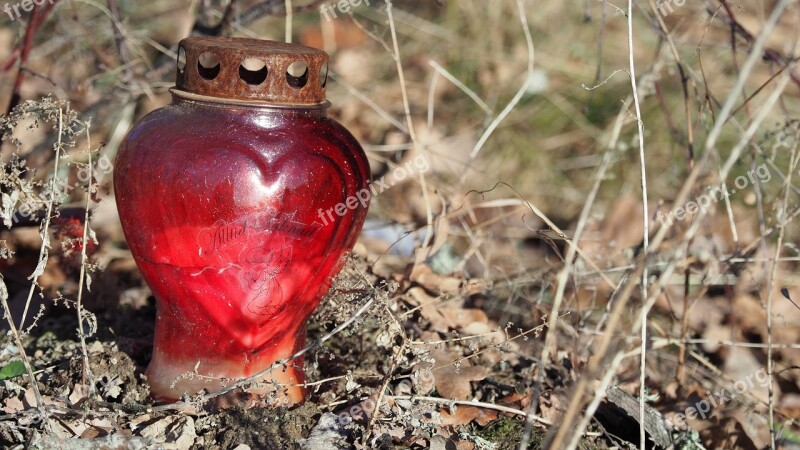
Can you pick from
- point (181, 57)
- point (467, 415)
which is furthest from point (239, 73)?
point (467, 415)

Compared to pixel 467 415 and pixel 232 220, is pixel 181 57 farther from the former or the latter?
pixel 467 415

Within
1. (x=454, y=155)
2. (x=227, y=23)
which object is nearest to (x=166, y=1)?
(x=454, y=155)

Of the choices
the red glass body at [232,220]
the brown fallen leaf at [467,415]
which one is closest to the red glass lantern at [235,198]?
the red glass body at [232,220]

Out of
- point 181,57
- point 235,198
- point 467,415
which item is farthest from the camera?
point 467,415

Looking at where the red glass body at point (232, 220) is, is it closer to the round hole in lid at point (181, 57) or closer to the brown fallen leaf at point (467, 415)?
the round hole in lid at point (181, 57)

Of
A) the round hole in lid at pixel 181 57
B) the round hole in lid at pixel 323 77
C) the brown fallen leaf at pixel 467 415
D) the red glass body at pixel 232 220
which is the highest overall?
the round hole in lid at pixel 181 57

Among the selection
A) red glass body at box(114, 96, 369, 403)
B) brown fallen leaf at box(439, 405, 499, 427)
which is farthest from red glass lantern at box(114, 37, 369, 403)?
brown fallen leaf at box(439, 405, 499, 427)

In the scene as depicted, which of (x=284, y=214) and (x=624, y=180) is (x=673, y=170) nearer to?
(x=624, y=180)
